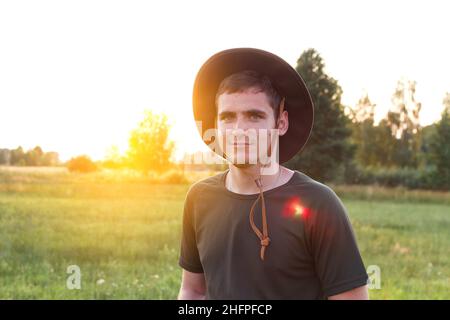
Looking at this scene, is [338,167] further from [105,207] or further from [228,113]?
[228,113]

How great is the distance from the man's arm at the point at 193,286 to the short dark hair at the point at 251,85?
95cm

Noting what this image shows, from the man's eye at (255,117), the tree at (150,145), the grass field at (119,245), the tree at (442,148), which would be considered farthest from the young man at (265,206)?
the tree at (442,148)

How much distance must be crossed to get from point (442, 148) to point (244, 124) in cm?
3756

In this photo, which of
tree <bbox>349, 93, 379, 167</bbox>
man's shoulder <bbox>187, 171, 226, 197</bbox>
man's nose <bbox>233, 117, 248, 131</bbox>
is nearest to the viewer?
man's nose <bbox>233, 117, 248, 131</bbox>

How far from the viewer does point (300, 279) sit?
2.26 metres

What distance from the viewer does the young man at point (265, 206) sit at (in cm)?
219

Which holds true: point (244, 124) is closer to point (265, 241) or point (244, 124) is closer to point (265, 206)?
point (265, 206)

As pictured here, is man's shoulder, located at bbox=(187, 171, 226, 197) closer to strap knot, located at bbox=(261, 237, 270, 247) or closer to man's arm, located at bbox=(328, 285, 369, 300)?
strap knot, located at bbox=(261, 237, 270, 247)

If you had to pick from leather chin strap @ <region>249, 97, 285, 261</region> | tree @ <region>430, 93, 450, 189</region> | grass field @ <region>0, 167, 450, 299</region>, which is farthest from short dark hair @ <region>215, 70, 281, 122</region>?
tree @ <region>430, 93, 450, 189</region>

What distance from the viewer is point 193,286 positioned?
2752 millimetres

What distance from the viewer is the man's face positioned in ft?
7.54

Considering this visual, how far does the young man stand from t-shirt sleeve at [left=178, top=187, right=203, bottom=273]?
0.27 ft

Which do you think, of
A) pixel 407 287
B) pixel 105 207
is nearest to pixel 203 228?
pixel 407 287

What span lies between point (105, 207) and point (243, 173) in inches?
555
